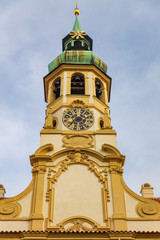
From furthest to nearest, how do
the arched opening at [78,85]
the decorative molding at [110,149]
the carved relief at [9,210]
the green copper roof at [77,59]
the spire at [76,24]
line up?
the spire at [76,24] → the green copper roof at [77,59] → the arched opening at [78,85] → the decorative molding at [110,149] → the carved relief at [9,210]

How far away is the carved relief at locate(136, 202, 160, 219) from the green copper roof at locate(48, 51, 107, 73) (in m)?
10.6

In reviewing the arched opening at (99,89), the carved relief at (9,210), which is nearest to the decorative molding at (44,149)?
the carved relief at (9,210)

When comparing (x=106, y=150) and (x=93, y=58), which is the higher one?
(x=93, y=58)

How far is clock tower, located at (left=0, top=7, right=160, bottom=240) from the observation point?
15688 millimetres

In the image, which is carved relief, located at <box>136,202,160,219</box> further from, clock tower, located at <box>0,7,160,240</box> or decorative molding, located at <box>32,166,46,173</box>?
decorative molding, located at <box>32,166,46,173</box>

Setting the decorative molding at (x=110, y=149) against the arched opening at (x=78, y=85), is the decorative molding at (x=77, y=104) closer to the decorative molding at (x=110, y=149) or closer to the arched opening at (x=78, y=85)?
the arched opening at (x=78, y=85)

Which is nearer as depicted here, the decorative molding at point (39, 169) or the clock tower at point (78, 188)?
the clock tower at point (78, 188)

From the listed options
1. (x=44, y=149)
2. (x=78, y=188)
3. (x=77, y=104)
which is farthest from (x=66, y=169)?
(x=77, y=104)

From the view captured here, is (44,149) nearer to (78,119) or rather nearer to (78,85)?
(78,119)

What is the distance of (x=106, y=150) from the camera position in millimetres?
18734

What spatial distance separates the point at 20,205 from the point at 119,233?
4641 millimetres

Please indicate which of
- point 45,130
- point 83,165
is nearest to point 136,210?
point 83,165

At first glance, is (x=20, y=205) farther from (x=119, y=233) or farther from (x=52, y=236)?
(x=119, y=233)

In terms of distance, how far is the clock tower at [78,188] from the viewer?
51.5 feet
